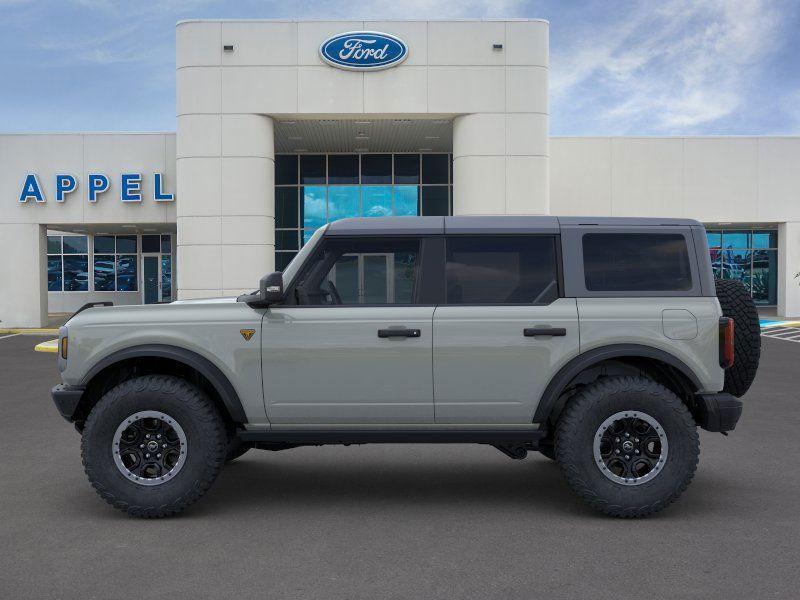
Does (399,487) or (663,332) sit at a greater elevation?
(663,332)

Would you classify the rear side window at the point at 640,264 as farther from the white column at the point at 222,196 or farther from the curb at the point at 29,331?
the curb at the point at 29,331

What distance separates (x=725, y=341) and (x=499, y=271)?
160 cm

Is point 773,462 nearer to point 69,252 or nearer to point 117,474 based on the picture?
point 117,474

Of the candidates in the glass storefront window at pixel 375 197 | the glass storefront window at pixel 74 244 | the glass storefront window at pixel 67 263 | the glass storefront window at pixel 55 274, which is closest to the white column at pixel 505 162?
the glass storefront window at pixel 375 197

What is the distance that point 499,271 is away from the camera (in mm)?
5289

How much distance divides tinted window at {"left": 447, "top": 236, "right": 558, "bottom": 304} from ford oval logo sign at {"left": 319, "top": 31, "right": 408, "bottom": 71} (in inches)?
681

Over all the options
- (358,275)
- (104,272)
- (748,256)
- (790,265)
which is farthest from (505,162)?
(104,272)

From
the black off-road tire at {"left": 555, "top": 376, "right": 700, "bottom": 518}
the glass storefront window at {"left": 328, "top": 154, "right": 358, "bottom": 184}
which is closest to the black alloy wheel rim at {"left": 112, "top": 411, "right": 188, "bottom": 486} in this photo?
the black off-road tire at {"left": 555, "top": 376, "right": 700, "bottom": 518}

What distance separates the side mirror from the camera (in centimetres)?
504

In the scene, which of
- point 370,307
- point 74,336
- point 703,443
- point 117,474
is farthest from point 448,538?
point 703,443

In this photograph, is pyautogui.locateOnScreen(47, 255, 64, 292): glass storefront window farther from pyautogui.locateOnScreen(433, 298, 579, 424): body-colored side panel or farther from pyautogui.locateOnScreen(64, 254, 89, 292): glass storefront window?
pyautogui.locateOnScreen(433, 298, 579, 424): body-colored side panel

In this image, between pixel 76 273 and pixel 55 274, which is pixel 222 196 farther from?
pixel 55 274

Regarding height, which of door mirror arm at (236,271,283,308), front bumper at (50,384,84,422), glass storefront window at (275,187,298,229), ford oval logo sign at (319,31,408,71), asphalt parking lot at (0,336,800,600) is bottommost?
asphalt parking lot at (0,336,800,600)

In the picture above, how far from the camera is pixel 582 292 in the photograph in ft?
17.3
